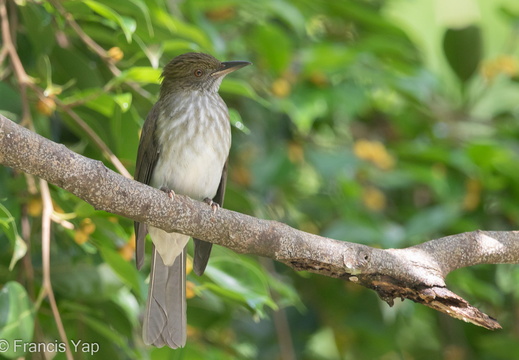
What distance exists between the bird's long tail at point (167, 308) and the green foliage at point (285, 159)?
0.09m

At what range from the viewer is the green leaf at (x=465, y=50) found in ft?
17.3

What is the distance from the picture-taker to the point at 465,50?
208 inches

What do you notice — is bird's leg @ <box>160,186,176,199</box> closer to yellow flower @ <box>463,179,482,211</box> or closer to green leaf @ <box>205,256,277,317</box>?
green leaf @ <box>205,256,277,317</box>

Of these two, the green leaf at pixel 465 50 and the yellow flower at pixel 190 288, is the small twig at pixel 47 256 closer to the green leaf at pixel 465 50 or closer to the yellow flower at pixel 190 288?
the yellow flower at pixel 190 288

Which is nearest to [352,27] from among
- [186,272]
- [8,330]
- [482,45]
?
[482,45]

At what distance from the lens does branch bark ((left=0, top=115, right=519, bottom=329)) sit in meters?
2.56

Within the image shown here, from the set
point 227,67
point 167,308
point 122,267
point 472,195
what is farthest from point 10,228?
point 472,195

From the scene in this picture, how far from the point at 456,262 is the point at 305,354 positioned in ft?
8.02

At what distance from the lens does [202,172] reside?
12.0 ft

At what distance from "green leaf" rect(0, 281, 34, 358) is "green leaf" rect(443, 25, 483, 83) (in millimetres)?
3443

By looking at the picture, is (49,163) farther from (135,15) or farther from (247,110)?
(247,110)

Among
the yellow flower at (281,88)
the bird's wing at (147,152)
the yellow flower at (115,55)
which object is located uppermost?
the yellow flower at (115,55)

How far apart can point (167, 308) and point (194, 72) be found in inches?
50.7

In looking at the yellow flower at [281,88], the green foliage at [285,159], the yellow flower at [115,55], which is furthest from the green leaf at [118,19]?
the yellow flower at [281,88]
